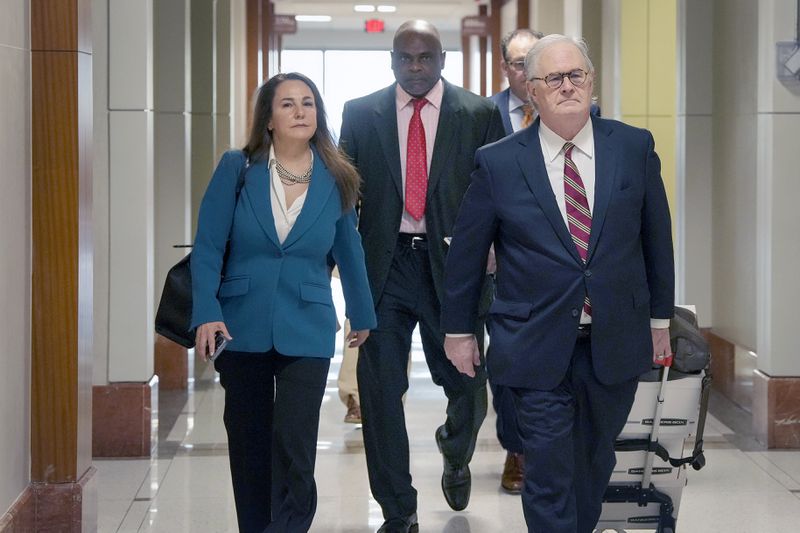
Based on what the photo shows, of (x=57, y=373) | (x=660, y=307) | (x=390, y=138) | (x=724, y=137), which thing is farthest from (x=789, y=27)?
(x=57, y=373)

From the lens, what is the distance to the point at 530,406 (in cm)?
412

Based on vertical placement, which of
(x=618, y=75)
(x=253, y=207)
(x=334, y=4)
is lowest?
(x=253, y=207)

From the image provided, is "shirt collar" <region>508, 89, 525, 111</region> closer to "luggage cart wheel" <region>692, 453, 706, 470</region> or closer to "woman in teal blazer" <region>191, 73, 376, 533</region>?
"woman in teal blazer" <region>191, 73, 376, 533</region>

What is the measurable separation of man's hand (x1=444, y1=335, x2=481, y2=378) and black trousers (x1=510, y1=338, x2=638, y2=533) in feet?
0.73

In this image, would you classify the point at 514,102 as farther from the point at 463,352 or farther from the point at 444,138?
the point at 463,352

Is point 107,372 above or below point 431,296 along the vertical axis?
below

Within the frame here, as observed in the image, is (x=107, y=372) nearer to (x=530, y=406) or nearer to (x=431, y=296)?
(x=431, y=296)

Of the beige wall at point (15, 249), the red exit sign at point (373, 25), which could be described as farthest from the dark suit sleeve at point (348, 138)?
the red exit sign at point (373, 25)

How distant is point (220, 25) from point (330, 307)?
23.5 ft

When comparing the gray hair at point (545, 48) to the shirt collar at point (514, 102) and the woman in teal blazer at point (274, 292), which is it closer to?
the woman in teal blazer at point (274, 292)

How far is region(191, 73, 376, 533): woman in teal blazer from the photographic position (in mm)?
4465

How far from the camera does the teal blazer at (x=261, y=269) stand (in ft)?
14.6

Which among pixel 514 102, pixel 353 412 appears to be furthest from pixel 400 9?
pixel 514 102

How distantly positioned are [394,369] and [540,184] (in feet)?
4.69
